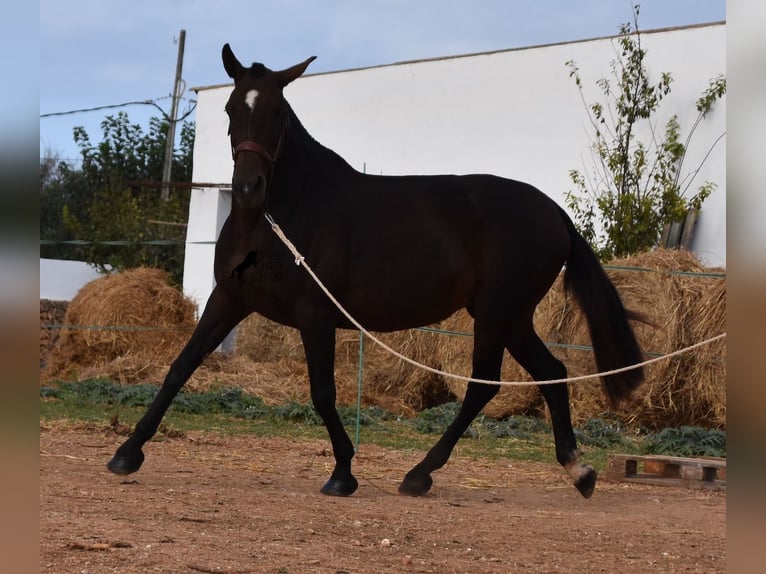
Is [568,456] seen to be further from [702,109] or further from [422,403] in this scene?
[702,109]

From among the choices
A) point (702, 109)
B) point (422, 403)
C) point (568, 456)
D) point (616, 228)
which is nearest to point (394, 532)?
point (568, 456)

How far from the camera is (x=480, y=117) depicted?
15469 millimetres

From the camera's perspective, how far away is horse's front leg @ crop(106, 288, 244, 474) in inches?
202

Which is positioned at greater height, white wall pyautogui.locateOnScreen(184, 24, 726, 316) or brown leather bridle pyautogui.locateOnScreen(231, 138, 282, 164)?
white wall pyautogui.locateOnScreen(184, 24, 726, 316)

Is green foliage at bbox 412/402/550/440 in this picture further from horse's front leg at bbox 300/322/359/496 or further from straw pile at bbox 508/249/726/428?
horse's front leg at bbox 300/322/359/496

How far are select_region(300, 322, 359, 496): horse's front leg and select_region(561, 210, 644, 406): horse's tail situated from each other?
63.1 inches

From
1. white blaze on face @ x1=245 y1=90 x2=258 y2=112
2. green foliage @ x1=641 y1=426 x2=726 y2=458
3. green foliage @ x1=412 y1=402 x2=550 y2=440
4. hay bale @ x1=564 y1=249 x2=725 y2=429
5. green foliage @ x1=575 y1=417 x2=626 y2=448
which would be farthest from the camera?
hay bale @ x1=564 y1=249 x2=725 y2=429

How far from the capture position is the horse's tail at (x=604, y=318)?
222 inches

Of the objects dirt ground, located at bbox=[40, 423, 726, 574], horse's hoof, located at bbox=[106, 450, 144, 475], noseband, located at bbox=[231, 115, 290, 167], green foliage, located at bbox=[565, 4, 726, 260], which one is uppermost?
green foliage, located at bbox=[565, 4, 726, 260]

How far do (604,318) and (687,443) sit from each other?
2600 mm

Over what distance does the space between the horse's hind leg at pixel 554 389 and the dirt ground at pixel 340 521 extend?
0.84ft

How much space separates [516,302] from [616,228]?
24.0 ft

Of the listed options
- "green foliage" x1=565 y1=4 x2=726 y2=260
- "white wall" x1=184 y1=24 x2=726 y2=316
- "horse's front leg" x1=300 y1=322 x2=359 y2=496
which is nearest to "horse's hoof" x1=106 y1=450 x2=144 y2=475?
"horse's front leg" x1=300 y1=322 x2=359 y2=496

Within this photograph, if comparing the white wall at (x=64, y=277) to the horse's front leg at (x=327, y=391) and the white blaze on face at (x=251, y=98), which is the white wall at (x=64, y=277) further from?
the white blaze on face at (x=251, y=98)
